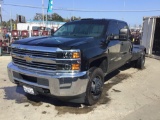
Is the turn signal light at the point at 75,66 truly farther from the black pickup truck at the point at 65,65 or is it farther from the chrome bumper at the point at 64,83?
the chrome bumper at the point at 64,83

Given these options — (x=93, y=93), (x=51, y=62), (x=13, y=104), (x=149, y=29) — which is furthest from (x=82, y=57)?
(x=149, y=29)

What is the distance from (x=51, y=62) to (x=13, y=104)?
163 centimetres

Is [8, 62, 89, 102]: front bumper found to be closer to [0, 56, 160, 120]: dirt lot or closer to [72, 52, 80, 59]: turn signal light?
[72, 52, 80, 59]: turn signal light

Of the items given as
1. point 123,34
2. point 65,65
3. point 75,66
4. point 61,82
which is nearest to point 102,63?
point 123,34

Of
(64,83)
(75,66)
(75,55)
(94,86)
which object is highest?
(75,55)

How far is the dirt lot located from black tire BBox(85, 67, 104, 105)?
178 mm

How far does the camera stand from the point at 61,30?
249 inches

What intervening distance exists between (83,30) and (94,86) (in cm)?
163

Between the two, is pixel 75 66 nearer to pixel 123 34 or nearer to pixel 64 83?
pixel 64 83

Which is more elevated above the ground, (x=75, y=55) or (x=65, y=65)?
(x=75, y=55)

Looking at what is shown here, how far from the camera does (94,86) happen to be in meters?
4.82

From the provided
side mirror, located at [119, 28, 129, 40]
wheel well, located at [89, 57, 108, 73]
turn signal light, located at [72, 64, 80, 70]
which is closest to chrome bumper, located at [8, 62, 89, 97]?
turn signal light, located at [72, 64, 80, 70]

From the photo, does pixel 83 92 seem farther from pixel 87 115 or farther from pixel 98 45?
pixel 98 45

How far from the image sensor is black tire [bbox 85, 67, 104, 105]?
15.0ft
